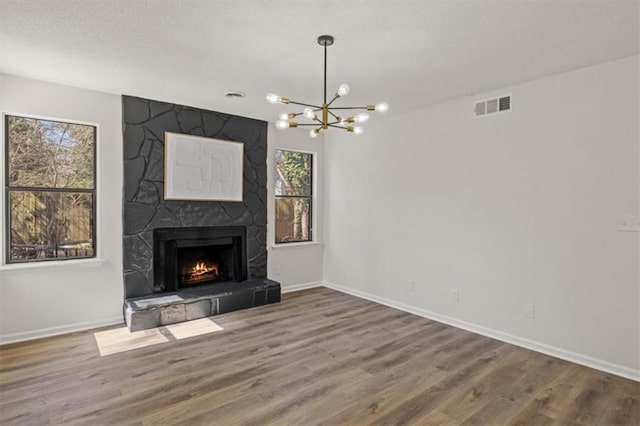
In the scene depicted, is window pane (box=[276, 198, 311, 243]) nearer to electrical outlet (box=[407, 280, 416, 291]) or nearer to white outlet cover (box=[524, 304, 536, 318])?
electrical outlet (box=[407, 280, 416, 291])

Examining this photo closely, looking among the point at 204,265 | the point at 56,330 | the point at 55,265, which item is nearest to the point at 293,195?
the point at 204,265

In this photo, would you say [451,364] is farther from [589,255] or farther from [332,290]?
[332,290]

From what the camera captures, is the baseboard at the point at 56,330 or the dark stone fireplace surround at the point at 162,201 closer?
the baseboard at the point at 56,330

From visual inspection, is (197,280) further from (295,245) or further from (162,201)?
(295,245)

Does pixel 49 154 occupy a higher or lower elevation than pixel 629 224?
higher

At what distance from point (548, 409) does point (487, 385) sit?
A: 0.42 metres

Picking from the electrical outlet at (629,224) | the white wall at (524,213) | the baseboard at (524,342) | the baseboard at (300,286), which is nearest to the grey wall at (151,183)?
the baseboard at (300,286)

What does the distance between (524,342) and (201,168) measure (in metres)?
4.20

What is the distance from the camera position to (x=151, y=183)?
4.39 meters

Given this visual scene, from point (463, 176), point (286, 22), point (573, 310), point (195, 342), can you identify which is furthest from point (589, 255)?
point (195, 342)

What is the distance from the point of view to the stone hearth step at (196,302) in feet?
12.9

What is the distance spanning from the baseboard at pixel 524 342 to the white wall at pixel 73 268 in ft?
11.2

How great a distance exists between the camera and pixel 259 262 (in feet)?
17.5

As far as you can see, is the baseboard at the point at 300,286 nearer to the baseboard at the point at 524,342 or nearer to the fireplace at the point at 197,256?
the fireplace at the point at 197,256
